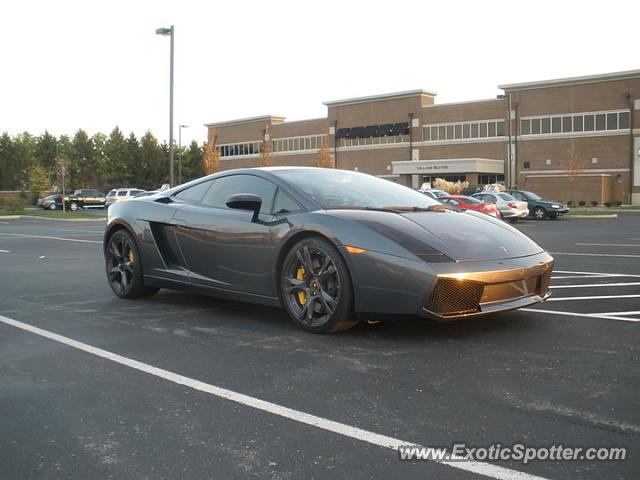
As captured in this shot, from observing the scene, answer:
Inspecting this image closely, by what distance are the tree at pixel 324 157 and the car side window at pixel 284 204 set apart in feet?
211

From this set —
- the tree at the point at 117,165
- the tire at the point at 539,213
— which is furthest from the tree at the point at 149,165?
the tire at the point at 539,213

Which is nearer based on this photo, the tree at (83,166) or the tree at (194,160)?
the tree at (83,166)

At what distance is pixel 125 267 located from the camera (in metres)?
6.98

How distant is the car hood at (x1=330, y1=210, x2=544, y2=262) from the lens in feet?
15.8

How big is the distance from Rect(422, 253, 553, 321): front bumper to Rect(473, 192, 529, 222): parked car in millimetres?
25337

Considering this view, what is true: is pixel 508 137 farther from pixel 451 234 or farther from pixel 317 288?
pixel 317 288

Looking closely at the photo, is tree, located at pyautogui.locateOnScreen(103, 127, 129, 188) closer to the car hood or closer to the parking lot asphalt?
the parking lot asphalt

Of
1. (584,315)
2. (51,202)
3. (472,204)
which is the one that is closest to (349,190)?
(584,315)

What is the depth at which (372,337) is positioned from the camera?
5043 mm

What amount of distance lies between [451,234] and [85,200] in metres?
50.7

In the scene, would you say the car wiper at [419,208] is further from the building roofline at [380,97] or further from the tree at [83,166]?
the tree at [83,166]

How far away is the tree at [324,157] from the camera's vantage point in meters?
70.3

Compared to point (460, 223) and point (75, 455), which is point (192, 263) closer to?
point (460, 223)

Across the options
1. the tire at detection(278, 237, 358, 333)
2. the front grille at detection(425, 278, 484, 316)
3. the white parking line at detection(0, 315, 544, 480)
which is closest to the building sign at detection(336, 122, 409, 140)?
the tire at detection(278, 237, 358, 333)
